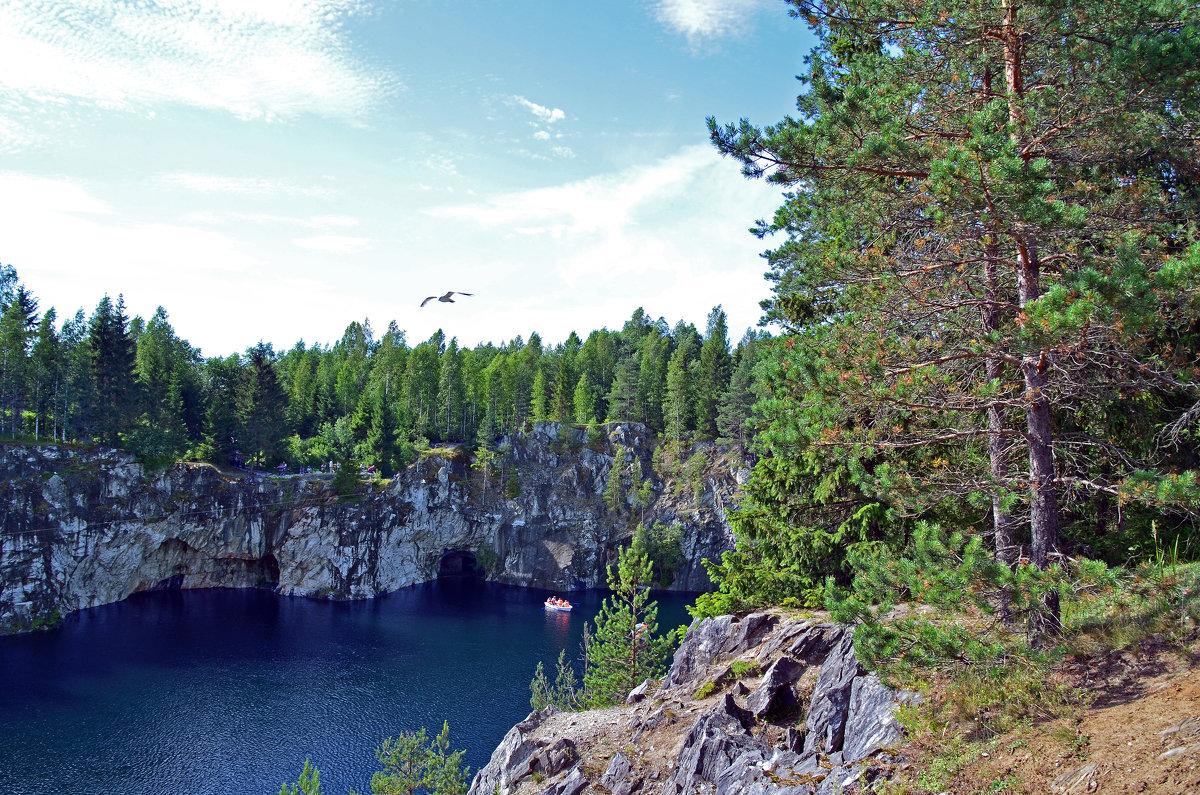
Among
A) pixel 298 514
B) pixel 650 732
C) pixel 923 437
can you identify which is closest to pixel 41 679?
pixel 298 514

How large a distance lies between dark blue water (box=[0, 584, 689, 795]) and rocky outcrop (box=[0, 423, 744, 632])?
150 inches

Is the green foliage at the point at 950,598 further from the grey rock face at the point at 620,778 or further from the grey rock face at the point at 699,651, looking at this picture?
the grey rock face at the point at 699,651

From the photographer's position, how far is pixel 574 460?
72938 millimetres

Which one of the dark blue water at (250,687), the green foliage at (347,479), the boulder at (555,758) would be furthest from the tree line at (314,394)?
the boulder at (555,758)

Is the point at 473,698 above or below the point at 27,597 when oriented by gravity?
below

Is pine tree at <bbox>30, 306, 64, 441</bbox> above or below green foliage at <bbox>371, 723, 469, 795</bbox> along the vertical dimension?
above

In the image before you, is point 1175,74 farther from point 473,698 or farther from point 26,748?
point 26,748

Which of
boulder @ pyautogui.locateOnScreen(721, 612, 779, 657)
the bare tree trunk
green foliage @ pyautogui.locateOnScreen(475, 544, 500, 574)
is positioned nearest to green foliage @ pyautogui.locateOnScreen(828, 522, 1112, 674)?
the bare tree trunk

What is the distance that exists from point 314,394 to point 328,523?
21801mm

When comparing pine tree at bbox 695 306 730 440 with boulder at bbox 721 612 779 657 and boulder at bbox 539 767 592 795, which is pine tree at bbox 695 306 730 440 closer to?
boulder at bbox 721 612 779 657

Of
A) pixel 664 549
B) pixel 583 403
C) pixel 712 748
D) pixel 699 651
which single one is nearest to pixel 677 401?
pixel 583 403

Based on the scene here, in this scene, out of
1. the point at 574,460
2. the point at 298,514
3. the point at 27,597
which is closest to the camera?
the point at 27,597

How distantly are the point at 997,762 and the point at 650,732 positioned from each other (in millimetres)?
8535

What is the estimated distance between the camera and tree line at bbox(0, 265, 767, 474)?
56719 millimetres
